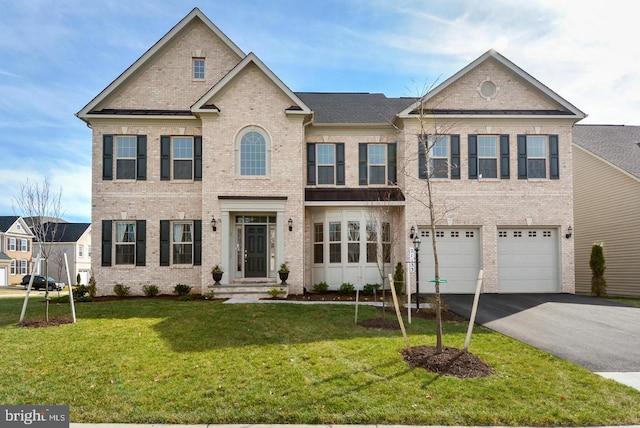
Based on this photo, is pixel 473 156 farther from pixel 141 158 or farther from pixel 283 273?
pixel 141 158

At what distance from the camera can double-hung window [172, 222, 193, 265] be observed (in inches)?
651

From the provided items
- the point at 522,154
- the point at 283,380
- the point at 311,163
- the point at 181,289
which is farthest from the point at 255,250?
the point at 522,154

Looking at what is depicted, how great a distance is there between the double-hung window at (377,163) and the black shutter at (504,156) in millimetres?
4183

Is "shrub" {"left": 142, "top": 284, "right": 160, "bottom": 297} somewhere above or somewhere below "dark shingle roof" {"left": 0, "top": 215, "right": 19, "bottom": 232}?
below

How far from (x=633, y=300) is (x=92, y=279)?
20.3m

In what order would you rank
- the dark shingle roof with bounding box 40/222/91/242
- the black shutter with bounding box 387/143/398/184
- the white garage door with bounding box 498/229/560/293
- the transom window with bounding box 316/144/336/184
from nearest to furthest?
the white garage door with bounding box 498/229/560/293, the black shutter with bounding box 387/143/398/184, the transom window with bounding box 316/144/336/184, the dark shingle roof with bounding box 40/222/91/242

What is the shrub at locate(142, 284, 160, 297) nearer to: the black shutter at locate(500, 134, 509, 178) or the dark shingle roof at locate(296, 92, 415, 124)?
the dark shingle roof at locate(296, 92, 415, 124)

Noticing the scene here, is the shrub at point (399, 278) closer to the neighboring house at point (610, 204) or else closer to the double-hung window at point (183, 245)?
the double-hung window at point (183, 245)

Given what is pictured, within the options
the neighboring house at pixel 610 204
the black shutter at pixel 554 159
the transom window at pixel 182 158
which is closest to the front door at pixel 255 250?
the transom window at pixel 182 158

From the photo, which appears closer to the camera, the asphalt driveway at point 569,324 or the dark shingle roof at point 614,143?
the asphalt driveway at point 569,324

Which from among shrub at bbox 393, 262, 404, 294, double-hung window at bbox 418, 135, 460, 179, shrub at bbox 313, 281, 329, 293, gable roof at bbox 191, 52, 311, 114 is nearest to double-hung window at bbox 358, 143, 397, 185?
double-hung window at bbox 418, 135, 460, 179

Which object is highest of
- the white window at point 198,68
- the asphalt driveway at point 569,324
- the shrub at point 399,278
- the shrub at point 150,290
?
the white window at point 198,68

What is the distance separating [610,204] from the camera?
1895 cm

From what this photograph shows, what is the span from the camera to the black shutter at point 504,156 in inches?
647
